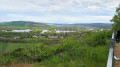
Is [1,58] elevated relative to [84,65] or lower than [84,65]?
lower

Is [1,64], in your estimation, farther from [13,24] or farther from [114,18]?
[13,24]

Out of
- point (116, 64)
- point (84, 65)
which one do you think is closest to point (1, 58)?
point (84, 65)

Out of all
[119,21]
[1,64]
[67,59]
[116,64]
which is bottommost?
[1,64]

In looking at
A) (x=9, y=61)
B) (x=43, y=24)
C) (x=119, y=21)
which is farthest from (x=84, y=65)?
(x=43, y=24)

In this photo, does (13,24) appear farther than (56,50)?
Yes

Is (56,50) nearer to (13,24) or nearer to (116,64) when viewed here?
(116,64)

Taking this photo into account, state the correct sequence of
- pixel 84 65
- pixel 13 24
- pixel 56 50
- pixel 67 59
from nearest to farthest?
pixel 84 65, pixel 67 59, pixel 56 50, pixel 13 24

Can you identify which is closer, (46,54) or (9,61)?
(9,61)

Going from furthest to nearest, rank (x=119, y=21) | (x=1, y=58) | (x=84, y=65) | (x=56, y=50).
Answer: (x=119, y=21), (x=56, y=50), (x=1, y=58), (x=84, y=65)

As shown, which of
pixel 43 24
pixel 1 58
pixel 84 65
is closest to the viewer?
pixel 84 65
